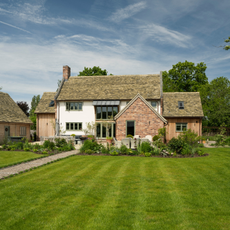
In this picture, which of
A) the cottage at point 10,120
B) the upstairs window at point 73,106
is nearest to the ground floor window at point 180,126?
the upstairs window at point 73,106

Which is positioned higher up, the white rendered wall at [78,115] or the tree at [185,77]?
the tree at [185,77]

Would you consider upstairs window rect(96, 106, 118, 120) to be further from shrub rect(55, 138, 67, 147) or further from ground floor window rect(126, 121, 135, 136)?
shrub rect(55, 138, 67, 147)

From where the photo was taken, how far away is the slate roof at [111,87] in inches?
1176

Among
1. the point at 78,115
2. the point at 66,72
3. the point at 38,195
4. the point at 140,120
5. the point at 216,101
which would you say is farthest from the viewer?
the point at 216,101

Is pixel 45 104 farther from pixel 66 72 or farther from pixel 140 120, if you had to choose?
pixel 140 120

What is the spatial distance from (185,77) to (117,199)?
52312mm

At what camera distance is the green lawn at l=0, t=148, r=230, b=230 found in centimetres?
560

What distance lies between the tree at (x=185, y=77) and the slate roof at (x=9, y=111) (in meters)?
34.9

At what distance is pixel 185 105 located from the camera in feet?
102

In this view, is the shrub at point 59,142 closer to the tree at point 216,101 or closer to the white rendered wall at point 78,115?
the white rendered wall at point 78,115

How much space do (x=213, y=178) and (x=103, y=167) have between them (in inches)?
226

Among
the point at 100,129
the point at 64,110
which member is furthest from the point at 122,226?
the point at 64,110

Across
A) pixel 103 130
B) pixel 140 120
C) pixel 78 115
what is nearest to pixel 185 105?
pixel 140 120

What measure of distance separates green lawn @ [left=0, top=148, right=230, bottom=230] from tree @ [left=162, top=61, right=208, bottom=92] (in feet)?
145
